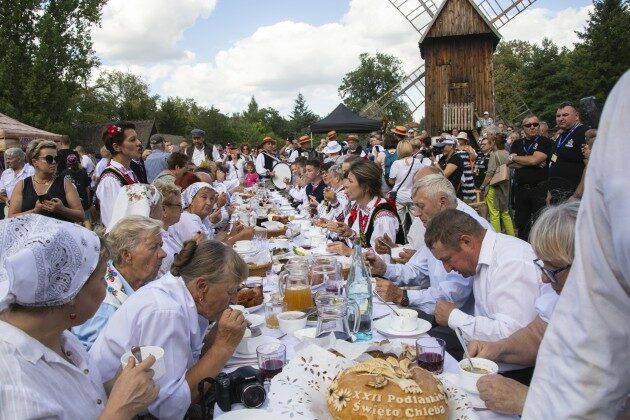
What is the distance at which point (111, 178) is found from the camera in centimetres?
474

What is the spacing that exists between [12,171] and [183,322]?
7536 millimetres

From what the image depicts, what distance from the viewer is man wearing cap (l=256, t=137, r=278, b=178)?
1412 cm

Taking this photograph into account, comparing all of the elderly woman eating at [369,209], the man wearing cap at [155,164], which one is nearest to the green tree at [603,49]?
the man wearing cap at [155,164]

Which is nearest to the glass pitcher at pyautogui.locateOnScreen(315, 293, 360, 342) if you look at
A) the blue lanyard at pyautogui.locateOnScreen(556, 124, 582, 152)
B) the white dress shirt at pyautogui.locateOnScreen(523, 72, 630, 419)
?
the white dress shirt at pyautogui.locateOnScreen(523, 72, 630, 419)

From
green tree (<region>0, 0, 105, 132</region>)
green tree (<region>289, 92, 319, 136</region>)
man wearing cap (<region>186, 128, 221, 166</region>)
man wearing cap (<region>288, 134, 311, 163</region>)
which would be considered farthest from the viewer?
green tree (<region>289, 92, 319, 136</region>)

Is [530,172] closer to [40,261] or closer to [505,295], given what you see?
[505,295]

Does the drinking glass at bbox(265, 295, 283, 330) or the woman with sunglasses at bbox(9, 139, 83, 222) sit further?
the woman with sunglasses at bbox(9, 139, 83, 222)

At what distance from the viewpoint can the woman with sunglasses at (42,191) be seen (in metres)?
5.51

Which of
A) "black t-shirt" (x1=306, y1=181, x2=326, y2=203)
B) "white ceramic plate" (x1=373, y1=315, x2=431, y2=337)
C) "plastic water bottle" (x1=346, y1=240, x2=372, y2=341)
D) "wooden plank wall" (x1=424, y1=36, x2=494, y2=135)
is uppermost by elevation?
"wooden plank wall" (x1=424, y1=36, x2=494, y2=135)

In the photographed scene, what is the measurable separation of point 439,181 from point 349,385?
102 inches

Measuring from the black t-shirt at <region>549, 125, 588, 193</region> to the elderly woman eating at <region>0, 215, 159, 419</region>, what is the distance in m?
6.55

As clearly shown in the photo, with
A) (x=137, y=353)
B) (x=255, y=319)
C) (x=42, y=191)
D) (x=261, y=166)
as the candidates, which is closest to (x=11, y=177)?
(x=42, y=191)

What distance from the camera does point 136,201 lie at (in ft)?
12.4

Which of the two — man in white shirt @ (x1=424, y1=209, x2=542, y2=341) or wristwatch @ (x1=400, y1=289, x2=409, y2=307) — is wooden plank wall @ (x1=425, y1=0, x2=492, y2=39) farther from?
man in white shirt @ (x1=424, y1=209, x2=542, y2=341)
